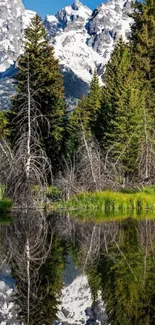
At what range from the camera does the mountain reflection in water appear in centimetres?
811

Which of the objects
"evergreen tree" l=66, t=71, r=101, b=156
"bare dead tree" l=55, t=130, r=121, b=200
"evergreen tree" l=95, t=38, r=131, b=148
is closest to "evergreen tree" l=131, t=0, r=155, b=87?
"evergreen tree" l=95, t=38, r=131, b=148

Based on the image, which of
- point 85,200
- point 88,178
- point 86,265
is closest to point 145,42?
point 88,178

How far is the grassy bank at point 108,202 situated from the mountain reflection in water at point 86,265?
6.23 m

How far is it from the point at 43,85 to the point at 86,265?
27.0 m

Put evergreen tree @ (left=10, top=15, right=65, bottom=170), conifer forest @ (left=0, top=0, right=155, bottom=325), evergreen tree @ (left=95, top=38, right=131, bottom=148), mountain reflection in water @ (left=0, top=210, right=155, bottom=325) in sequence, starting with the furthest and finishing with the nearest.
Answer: evergreen tree @ (left=10, top=15, right=65, bottom=170) < evergreen tree @ (left=95, top=38, right=131, bottom=148) < conifer forest @ (left=0, top=0, right=155, bottom=325) < mountain reflection in water @ (left=0, top=210, right=155, bottom=325)

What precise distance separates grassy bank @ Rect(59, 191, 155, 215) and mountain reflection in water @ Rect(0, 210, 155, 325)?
6.23m

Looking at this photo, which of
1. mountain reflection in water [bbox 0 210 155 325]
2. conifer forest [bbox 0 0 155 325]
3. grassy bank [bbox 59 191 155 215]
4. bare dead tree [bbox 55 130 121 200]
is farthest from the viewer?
bare dead tree [bbox 55 130 121 200]

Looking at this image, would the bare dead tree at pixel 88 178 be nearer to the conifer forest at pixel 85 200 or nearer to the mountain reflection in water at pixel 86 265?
the conifer forest at pixel 85 200

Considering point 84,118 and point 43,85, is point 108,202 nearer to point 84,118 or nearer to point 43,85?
point 43,85

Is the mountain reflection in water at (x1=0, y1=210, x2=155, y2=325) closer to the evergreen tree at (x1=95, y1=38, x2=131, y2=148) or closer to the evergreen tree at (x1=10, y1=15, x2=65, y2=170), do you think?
the evergreen tree at (x1=95, y1=38, x2=131, y2=148)

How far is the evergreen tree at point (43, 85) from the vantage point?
36.2 metres

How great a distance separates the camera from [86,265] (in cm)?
1109

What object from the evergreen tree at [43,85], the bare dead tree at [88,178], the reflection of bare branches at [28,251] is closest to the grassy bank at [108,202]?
the bare dead tree at [88,178]

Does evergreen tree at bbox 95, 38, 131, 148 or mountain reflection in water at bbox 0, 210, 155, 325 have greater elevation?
evergreen tree at bbox 95, 38, 131, 148
